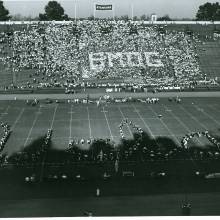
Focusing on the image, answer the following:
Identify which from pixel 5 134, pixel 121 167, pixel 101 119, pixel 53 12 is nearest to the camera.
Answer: pixel 121 167

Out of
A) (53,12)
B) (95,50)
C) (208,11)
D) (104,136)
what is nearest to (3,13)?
(53,12)

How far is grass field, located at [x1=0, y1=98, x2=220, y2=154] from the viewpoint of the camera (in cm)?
3938

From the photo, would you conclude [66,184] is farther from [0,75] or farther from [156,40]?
[156,40]

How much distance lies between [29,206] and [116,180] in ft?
21.5

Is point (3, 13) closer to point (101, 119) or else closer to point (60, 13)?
point (60, 13)

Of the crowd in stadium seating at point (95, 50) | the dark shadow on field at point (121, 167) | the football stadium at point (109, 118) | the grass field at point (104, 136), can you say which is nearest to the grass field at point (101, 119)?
the grass field at point (104, 136)

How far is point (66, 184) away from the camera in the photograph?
26875mm

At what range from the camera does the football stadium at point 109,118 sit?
2486 centimetres

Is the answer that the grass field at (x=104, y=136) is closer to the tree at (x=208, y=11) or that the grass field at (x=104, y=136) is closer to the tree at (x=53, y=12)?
the tree at (x=53, y=12)

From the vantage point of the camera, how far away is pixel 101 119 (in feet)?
154

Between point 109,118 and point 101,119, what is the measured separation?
99cm

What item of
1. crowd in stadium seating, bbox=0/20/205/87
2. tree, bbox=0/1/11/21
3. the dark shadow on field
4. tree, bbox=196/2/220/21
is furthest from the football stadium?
tree, bbox=196/2/220/21

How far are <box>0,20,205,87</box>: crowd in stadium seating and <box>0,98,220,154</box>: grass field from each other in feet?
44.1

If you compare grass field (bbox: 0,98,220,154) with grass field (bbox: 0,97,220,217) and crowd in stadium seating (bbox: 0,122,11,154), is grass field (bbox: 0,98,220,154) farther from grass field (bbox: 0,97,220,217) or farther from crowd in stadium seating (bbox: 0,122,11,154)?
crowd in stadium seating (bbox: 0,122,11,154)
